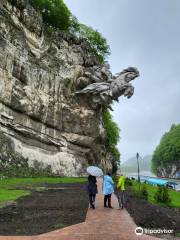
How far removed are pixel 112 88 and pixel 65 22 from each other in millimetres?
14602

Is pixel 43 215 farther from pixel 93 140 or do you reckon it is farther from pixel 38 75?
pixel 93 140

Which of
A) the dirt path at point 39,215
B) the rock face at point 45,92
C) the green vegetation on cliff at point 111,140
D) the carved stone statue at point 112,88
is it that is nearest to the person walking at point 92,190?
the dirt path at point 39,215

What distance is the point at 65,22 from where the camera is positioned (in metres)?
54.8

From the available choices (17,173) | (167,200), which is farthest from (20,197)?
(17,173)

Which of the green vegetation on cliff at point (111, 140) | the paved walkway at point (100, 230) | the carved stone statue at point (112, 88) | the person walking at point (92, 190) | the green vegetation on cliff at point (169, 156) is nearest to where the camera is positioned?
the paved walkway at point (100, 230)

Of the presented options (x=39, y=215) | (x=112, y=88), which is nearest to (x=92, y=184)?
(x=39, y=215)

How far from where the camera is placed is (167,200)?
21344mm

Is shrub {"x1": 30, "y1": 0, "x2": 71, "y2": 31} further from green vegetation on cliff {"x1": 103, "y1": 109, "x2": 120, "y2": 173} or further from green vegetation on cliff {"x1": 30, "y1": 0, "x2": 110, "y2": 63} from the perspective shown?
green vegetation on cliff {"x1": 103, "y1": 109, "x2": 120, "y2": 173}

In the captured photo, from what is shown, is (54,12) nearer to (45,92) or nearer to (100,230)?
(45,92)

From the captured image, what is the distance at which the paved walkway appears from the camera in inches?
401

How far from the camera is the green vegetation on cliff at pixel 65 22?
5088 centimetres

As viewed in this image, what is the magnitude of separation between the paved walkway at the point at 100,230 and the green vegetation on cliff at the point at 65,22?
37203 millimetres

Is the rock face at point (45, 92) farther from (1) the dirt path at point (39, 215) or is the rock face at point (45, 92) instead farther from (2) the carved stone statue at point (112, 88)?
(1) the dirt path at point (39, 215)

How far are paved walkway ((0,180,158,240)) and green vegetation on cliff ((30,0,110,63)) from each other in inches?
1465
